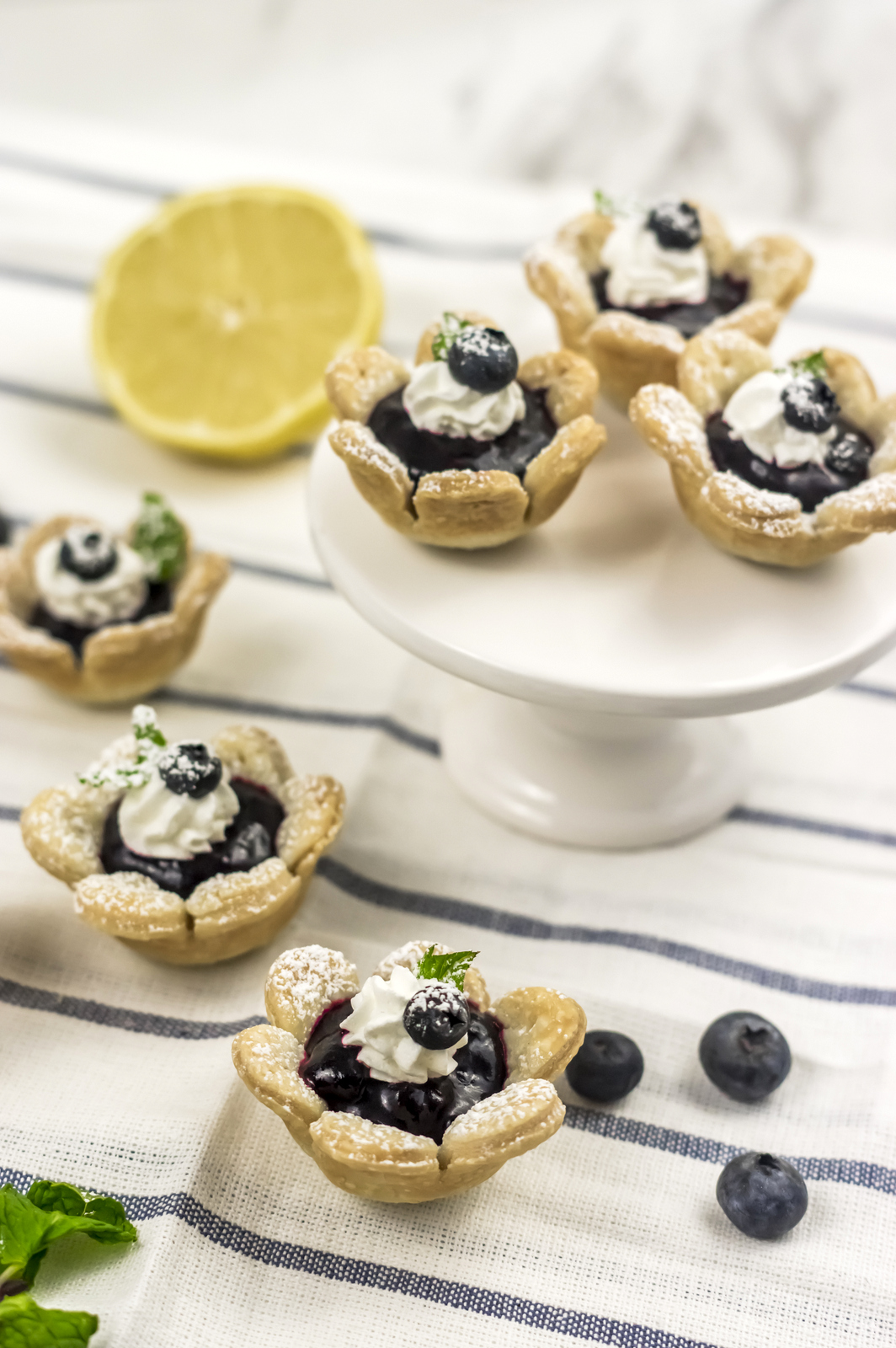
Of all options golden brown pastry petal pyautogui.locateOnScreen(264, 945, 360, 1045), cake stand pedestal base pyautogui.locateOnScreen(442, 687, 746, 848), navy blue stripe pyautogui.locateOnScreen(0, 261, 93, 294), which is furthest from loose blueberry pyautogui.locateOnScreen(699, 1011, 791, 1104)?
navy blue stripe pyautogui.locateOnScreen(0, 261, 93, 294)

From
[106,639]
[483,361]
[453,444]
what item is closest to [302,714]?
[106,639]

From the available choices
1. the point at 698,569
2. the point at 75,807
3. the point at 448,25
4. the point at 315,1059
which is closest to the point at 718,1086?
the point at 315,1059

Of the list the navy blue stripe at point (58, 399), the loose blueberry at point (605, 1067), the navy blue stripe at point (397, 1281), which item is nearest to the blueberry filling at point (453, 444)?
the loose blueberry at point (605, 1067)

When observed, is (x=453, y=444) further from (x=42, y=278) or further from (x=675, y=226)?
(x=42, y=278)

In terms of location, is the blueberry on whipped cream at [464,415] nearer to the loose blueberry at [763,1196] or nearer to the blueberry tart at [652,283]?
the blueberry tart at [652,283]

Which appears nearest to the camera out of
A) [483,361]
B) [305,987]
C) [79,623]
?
[305,987]

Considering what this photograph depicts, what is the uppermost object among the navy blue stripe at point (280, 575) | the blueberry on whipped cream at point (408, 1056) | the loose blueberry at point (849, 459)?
the loose blueberry at point (849, 459)
